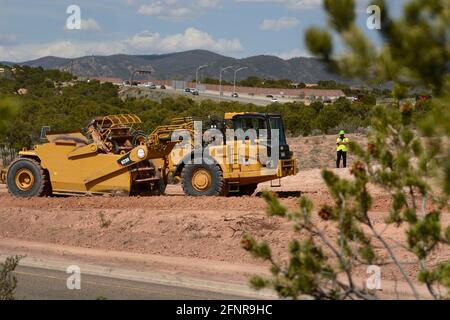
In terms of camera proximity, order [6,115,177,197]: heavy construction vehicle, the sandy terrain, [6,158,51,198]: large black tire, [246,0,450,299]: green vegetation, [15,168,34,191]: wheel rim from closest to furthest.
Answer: [246,0,450,299]: green vegetation, the sandy terrain, [6,115,177,197]: heavy construction vehicle, [6,158,51,198]: large black tire, [15,168,34,191]: wheel rim

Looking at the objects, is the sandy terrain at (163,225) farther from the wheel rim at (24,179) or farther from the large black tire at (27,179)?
the wheel rim at (24,179)

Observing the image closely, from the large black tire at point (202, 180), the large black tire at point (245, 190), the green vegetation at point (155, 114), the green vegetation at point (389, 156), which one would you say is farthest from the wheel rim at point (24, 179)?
the green vegetation at point (389, 156)

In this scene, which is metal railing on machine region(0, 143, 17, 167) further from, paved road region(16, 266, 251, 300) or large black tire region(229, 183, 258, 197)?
paved road region(16, 266, 251, 300)

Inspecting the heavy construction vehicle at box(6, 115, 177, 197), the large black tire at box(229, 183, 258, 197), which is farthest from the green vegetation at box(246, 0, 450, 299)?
the large black tire at box(229, 183, 258, 197)

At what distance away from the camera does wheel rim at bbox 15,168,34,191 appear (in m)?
21.6

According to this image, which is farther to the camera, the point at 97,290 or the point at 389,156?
the point at 97,290

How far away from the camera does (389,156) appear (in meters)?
7.32

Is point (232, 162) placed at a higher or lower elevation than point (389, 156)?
lower

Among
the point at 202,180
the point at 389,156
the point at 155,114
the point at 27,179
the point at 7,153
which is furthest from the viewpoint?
the point at 155,114

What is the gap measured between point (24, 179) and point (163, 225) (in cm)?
542

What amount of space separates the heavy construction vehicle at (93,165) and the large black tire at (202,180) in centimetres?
92

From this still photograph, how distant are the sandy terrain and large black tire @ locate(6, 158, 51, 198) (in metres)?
0.34

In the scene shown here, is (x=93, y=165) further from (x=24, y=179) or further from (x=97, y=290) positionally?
(x=97, y=290)

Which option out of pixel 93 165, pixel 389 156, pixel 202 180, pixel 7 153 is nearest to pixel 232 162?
pixel 202 180
